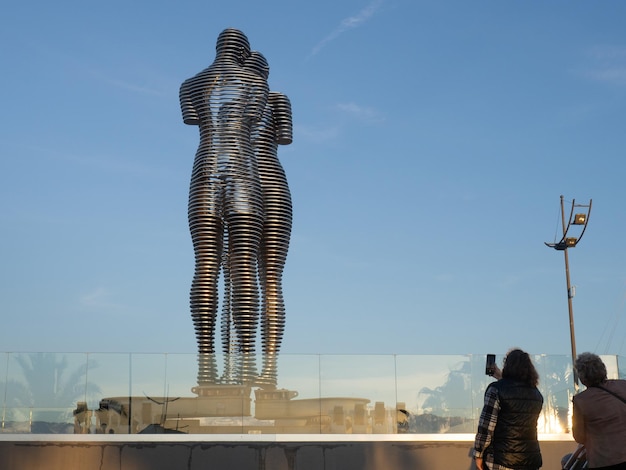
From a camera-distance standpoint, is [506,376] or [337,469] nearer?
[506,376]

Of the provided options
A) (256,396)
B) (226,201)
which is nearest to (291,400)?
(256,396)

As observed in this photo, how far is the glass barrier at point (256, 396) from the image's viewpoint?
39.1 feet

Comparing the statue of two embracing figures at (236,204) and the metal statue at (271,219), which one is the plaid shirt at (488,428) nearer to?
the statue of two embracing figures at (236,204)

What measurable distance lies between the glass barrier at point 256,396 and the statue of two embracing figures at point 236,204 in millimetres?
5932

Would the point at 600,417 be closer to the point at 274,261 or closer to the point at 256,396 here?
the point at 256,396

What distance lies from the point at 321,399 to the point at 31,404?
12.7ft

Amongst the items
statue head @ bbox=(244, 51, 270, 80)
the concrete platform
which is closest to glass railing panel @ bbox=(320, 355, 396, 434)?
the concrete platform

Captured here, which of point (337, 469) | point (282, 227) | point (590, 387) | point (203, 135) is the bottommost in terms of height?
point (337, 469)

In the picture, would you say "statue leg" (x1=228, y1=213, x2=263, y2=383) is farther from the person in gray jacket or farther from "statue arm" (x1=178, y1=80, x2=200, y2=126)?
the person in gray jacket

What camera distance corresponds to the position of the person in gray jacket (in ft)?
18.1

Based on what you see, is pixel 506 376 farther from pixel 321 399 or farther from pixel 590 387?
pixel 321 399

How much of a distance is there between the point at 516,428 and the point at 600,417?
23.4 inches

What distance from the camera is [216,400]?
1213 centimetres

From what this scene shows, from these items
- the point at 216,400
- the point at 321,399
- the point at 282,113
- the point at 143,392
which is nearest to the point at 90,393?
the point at 143,392
